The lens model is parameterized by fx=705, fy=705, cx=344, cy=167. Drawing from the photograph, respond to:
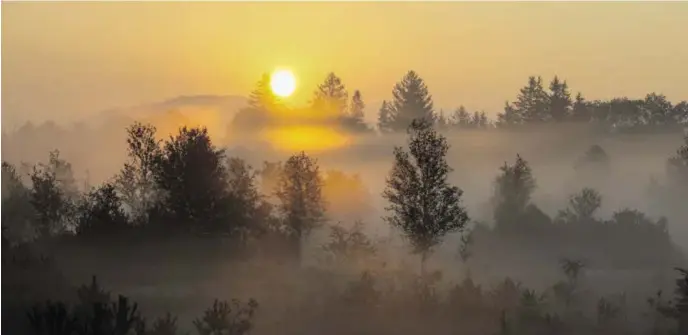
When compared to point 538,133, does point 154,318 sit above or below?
below

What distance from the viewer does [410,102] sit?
2.16 meters

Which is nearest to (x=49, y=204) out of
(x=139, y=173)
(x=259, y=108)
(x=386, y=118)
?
(x=139, y=173)

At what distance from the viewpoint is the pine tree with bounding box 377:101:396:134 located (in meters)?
2.15

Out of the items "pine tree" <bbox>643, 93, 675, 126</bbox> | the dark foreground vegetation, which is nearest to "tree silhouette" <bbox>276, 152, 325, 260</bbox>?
the dark foreground vegetation

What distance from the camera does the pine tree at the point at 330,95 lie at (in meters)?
2.19

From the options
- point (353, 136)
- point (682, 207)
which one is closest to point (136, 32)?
point (353, 136)

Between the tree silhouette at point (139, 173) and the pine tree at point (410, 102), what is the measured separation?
2.45 ft

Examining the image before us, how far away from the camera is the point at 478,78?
2207mm

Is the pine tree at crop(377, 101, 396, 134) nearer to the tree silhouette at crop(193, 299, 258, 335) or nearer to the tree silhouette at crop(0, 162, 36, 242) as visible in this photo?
the tree silhouette at crop(193, 299, 258, 335)

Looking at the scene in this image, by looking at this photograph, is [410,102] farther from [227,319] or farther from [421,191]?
[227,319]

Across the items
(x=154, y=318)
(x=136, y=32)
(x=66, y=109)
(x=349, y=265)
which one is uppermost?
(x=136, y=32)

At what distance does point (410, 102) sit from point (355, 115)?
173 mm

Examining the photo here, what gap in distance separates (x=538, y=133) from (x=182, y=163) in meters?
1.10

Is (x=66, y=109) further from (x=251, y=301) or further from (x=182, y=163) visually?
(x=251, y=301)
